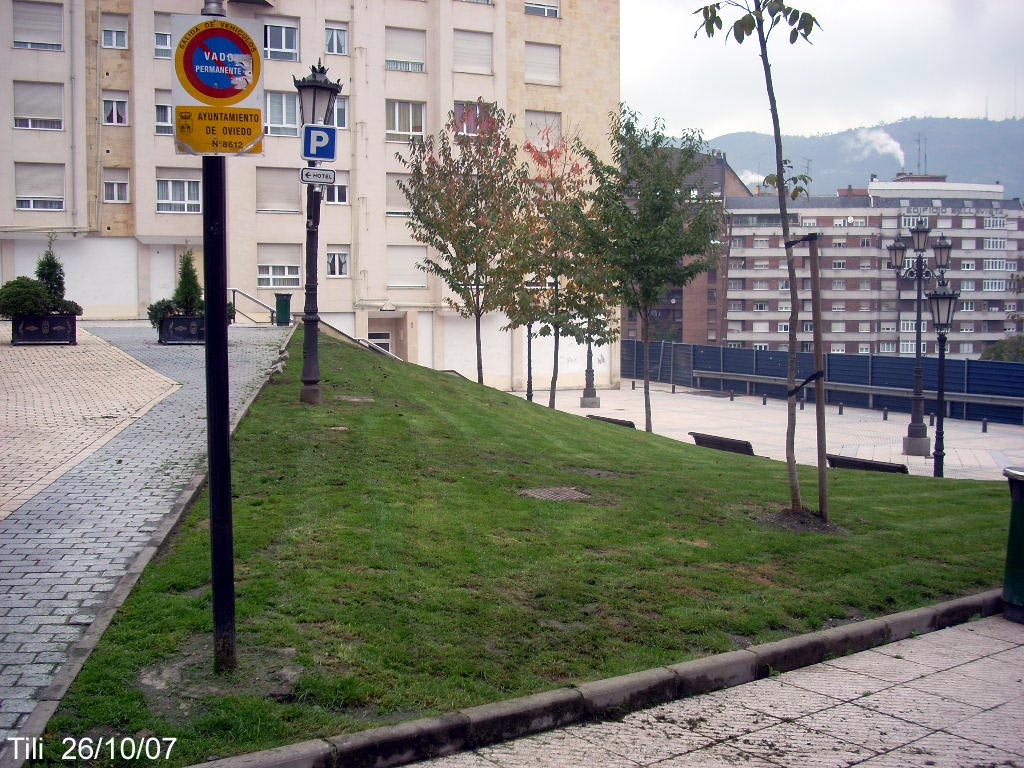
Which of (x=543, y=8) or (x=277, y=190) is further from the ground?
(x=543, y=8)

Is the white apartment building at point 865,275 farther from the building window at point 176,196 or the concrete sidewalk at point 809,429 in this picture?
the building window at point 176,196

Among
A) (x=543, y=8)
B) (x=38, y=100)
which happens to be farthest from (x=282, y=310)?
(x=543, y=8)

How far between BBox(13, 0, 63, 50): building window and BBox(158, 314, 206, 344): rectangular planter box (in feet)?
79.9

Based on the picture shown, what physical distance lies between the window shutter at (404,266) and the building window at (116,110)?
12.5m

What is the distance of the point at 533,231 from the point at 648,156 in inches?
→ 294

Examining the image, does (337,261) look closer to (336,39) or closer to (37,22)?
(336,39)

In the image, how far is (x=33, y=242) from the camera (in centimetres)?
Result: 3928

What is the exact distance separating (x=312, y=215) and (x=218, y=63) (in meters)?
8.06

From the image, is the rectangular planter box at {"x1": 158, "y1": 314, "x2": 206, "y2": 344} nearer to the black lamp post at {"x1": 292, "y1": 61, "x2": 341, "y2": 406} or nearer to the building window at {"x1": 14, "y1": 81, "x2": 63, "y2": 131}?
the black lamp post at {"x1": 292, "y1": 61, "x2": 341, "y2": 406}

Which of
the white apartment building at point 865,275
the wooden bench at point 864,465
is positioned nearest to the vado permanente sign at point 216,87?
the wooden bench at point 864,465

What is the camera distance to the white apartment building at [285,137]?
39406mm

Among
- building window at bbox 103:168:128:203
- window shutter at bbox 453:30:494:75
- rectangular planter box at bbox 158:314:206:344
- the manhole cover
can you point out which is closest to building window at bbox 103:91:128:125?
building window at bbox 103:168:128:203

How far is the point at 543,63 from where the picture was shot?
47.5 m

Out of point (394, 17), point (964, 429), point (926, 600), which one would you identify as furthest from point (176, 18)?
point (394, 17)
